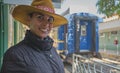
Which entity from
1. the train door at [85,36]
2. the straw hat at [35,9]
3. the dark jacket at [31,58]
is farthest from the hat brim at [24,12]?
the train door at [85,36]

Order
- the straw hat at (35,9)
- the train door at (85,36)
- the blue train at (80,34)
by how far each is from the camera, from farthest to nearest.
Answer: the train door at (85,36) < the blue train at (80,34) < the straw hat at (35,9)

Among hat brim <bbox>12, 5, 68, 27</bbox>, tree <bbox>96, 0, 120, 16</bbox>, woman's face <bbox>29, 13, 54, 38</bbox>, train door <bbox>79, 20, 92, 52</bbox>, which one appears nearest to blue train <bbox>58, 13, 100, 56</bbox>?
train door <bbox>79, 20, 92, 52</bbox>

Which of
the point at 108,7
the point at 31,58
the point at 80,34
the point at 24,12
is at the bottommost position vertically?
the point at 31,58

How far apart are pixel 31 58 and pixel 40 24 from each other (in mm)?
295

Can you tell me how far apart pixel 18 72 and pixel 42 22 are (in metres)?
0.46

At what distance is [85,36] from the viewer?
526 inches

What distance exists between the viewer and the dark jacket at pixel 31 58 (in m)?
1.77

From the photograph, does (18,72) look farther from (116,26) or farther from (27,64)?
(116,26)

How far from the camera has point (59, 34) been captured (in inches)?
566

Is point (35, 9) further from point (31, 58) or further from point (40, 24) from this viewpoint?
point (31, 58)

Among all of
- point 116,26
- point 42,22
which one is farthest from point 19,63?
point 116,26

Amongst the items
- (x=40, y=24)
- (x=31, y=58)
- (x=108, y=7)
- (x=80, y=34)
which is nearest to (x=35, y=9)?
(x=40, y=24)

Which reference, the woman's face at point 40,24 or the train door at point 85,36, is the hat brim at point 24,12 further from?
the train door at point 85,36

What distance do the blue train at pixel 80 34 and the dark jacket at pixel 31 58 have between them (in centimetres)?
1034
